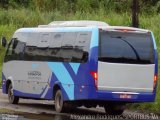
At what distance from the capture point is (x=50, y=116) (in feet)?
54.4

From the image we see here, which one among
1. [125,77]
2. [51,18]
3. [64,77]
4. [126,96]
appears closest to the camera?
[125,77]

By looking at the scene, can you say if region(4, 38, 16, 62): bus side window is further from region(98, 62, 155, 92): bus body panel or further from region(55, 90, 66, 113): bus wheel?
region(98, 62, 155, 92): bus body panel

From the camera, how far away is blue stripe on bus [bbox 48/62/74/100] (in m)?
17.1

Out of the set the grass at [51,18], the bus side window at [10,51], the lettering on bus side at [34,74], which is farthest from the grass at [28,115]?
the grass at [51,18]

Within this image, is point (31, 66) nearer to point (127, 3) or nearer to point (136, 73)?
point (136, 73)

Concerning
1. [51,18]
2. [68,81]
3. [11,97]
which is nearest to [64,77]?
[68,81]

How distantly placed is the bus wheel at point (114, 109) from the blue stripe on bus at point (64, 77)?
1829mm

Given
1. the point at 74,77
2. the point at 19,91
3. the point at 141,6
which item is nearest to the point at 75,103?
the point at 74,77

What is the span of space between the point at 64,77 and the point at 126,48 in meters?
2.23

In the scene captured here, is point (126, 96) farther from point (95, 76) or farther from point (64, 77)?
point (64, 77)

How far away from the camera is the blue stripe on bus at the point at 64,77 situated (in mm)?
17094

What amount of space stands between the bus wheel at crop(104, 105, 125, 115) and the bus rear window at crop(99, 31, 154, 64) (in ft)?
6.74

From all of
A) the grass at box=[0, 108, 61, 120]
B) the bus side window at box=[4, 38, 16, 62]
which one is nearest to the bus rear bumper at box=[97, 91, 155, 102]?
the grass at box=[0, 108, 61, 120]

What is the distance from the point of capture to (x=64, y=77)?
17469 mm
